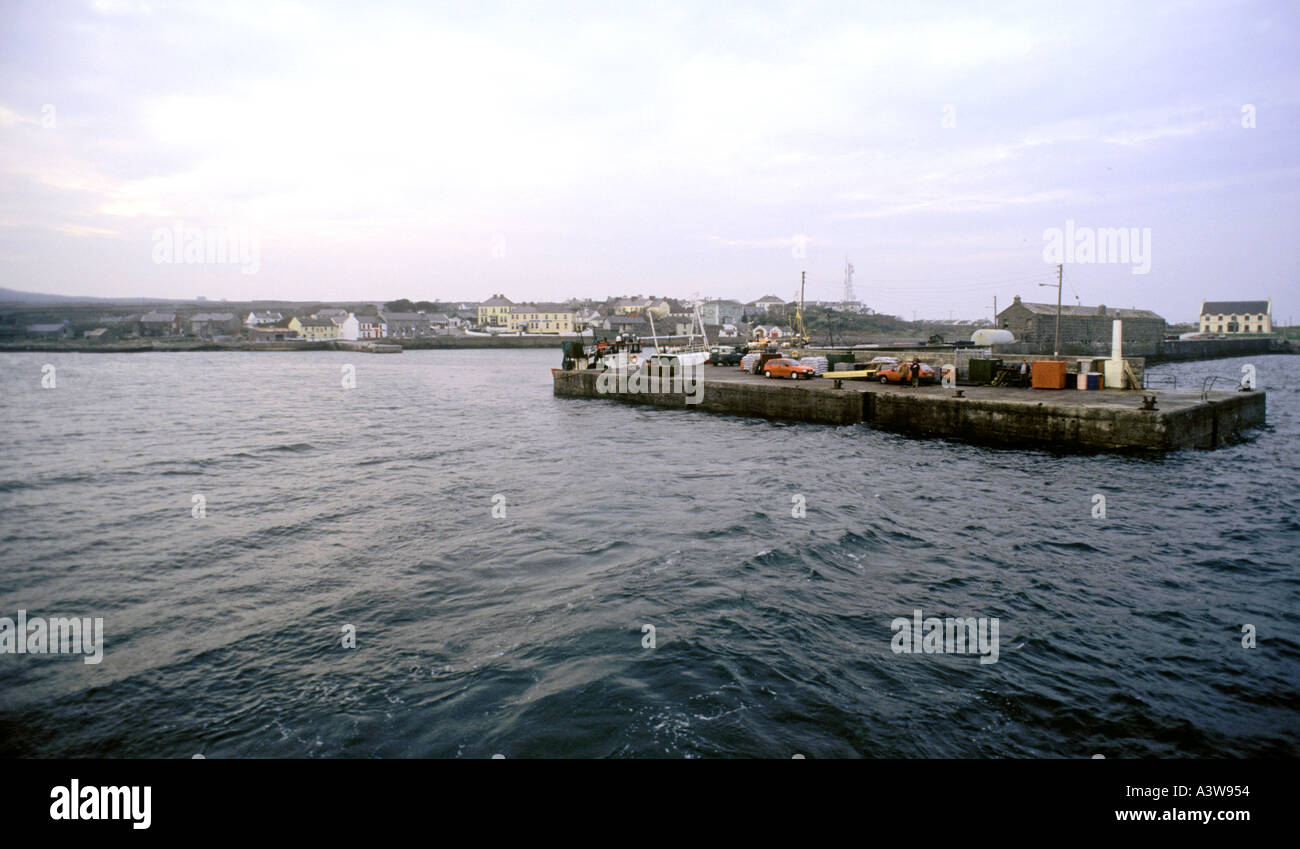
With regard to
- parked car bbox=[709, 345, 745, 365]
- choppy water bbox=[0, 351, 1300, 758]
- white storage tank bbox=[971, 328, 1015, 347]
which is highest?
white storage tank bbox=[971, 328, 1015, 347]

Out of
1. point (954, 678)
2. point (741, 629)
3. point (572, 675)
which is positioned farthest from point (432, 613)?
point (954, 678)

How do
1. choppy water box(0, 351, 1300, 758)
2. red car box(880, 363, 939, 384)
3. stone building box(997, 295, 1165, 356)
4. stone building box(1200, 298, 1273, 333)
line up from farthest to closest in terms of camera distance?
stone building box(1200, 298, 1273, 333) < stone building box(997, 295, 1165, 356) < red car box(880, 363, 939, 384) < choppy water box(0, 351, 1300, 758)

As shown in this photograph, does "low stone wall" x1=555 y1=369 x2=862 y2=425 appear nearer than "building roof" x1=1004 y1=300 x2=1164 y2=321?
Yes

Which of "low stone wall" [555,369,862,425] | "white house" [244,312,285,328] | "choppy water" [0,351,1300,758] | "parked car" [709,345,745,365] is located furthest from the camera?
"white house" [244,312,285,328]

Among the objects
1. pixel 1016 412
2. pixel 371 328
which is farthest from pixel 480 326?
pixel 1016 412

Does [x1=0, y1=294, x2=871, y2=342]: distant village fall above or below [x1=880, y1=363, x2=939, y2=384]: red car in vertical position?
above

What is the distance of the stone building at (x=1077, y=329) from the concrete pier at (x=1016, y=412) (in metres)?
44.8

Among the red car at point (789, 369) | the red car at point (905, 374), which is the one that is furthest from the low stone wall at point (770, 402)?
the red car at point (905, 374)

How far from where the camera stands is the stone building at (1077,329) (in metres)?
82.8

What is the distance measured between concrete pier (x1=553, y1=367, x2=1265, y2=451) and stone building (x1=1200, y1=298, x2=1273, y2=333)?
489ft

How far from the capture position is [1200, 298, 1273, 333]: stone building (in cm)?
14212

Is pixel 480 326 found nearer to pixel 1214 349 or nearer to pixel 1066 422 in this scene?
pixel 1214 349

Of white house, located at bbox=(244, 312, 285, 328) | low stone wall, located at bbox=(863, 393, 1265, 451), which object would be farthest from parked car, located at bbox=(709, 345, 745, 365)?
white house, located at bbox=(244, 312, 285, 328)

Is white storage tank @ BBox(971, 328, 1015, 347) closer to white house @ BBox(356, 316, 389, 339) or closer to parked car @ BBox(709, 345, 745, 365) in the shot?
parked car @ BBox(709, 345, 745, 365)
